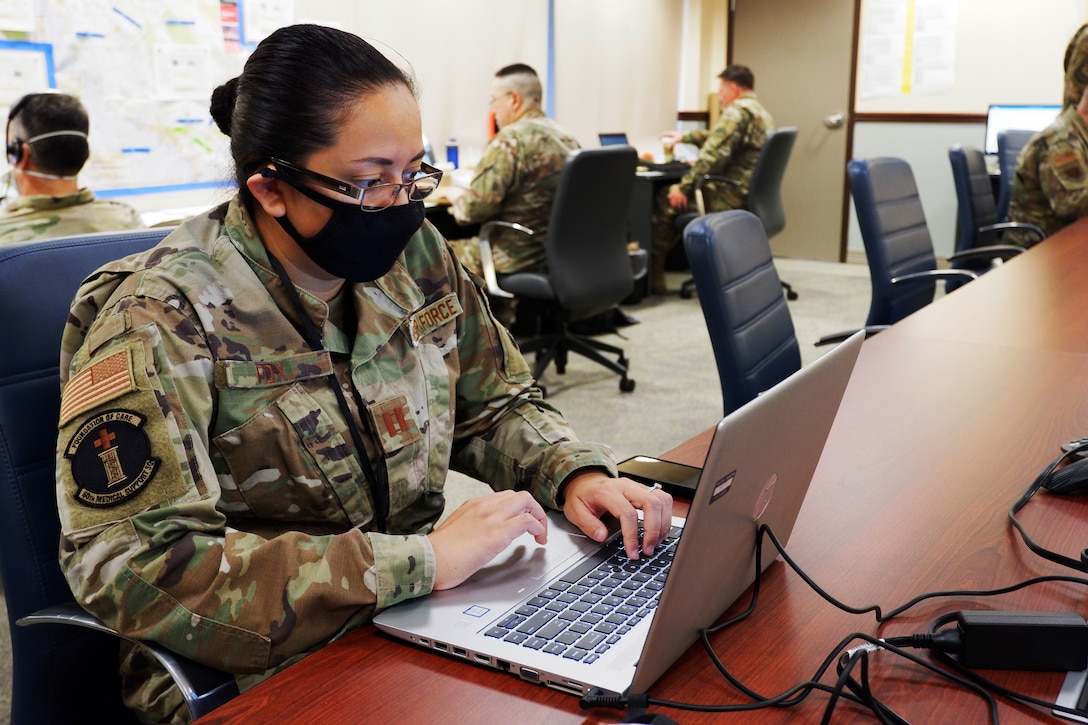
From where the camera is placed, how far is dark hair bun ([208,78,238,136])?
1088mm

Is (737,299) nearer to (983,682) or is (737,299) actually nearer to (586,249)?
(983,682)

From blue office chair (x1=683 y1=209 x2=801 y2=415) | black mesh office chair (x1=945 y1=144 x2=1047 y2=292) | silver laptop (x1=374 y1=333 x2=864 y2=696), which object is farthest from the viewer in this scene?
black mesh office chair (x1=945 y1=144 x2=1047 y2=292)

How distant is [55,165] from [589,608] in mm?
2379

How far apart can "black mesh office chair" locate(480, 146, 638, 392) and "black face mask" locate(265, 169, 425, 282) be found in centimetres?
227

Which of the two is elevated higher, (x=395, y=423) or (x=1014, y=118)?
(x=1014, y=118)

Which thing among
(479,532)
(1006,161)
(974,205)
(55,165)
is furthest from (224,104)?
(1006,161)

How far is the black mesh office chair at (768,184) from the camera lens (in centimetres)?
514

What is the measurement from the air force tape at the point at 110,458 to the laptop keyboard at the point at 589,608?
0.35 meters

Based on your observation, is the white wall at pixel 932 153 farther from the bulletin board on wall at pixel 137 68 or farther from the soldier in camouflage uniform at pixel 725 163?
the bulletin board on wall at pixel 137 68

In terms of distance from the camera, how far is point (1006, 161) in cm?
487

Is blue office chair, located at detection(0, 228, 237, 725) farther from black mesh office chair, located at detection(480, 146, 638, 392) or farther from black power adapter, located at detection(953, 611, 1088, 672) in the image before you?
black mesh office chair, located at detection(480, 146, 638, 392)

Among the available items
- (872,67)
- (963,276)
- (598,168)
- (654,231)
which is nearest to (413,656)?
(963,276)

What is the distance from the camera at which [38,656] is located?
3.42ft

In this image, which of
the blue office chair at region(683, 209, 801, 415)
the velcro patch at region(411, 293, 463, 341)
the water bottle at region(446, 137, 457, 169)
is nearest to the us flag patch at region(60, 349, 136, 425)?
the velcro patch at region(411, 293, 463, 341)
